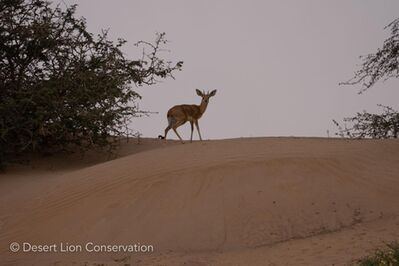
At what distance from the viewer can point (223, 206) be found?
1005 cm

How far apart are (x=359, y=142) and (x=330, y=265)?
568 centimetres

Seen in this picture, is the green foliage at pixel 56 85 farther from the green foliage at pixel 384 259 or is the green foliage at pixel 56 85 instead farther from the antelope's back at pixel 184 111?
the green foliage at pixel 384 259

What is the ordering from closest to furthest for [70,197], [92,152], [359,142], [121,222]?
[121,222] → [70,197] → [359,142] → [92,152]

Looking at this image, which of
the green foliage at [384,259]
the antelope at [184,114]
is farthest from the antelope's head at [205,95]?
the green foliage at [384,259]

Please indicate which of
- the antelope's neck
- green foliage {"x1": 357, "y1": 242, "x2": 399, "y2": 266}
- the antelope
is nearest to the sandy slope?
green foliage {"x1": 357, "y1": 242, "x2": 399, "y2": 266}

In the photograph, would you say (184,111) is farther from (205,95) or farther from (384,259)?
(384,259)

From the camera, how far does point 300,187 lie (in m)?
10.4

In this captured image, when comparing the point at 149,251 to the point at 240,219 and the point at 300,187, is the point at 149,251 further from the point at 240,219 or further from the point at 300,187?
the point at 300,187

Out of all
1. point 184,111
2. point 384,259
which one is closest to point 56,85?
point 184,111

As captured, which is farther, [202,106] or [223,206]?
[202,106]

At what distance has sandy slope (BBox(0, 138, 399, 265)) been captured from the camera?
893 cm

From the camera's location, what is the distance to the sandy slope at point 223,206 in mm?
8930

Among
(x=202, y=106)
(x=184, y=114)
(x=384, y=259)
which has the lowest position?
(x=384, y=259)

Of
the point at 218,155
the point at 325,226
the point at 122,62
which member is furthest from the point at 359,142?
the point at 122,62
